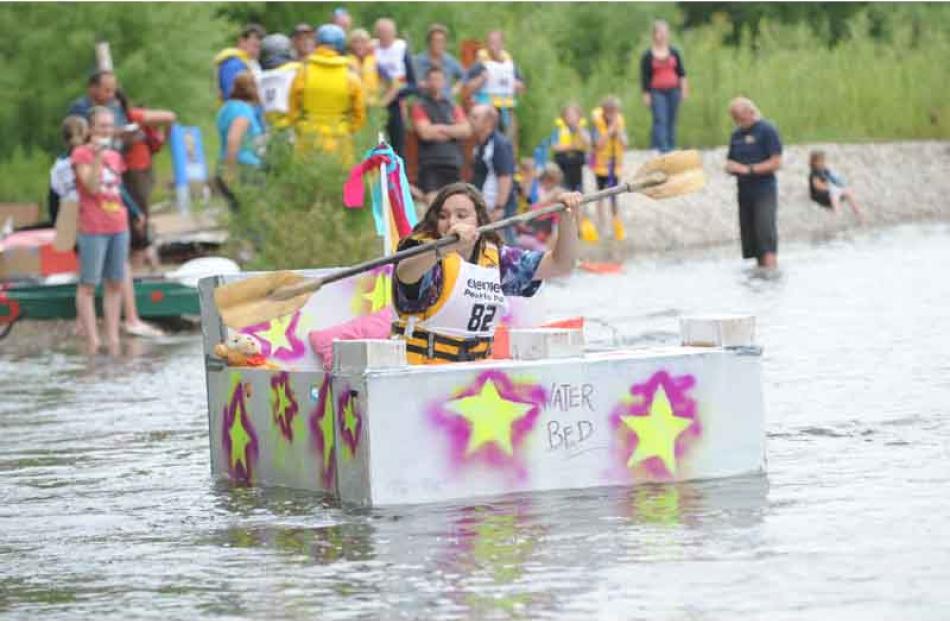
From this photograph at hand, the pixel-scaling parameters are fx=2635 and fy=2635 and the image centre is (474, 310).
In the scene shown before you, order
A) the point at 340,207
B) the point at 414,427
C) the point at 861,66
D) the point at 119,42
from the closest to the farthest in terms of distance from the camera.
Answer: the point at 414,427 → the point at 340,207 → the point at 119,42 → the point at 861,66

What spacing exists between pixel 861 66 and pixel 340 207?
69.3 ft

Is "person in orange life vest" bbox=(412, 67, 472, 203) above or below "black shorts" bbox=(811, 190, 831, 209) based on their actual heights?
above

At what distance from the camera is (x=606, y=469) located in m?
10.6

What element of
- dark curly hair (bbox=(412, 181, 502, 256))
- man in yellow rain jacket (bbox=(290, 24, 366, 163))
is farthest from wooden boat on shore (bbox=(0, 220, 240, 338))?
dark curly hair (bbox=(412, 181, 502, 256))

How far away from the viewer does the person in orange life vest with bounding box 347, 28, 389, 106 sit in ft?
79.5

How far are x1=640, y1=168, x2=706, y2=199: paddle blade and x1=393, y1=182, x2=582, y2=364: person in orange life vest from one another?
2.10ft

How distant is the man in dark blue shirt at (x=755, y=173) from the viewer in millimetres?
24594

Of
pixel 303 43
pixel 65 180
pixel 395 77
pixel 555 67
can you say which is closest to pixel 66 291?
pixel 65 180

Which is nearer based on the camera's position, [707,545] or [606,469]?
[707,545]

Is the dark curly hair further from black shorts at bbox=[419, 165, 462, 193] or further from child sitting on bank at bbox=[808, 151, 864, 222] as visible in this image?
child sitting on bank at bbox=[808, 151, 864, 222]

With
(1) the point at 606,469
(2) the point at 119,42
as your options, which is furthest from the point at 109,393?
(2) the point at 119,42

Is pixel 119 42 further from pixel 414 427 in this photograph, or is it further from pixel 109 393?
pixel 414 427

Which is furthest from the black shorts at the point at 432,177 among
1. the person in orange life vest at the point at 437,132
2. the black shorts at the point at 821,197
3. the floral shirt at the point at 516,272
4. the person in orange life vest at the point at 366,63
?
the floral shirt at the point at 516,272

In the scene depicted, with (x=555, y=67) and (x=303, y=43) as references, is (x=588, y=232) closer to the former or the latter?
(x=303, y=43)
